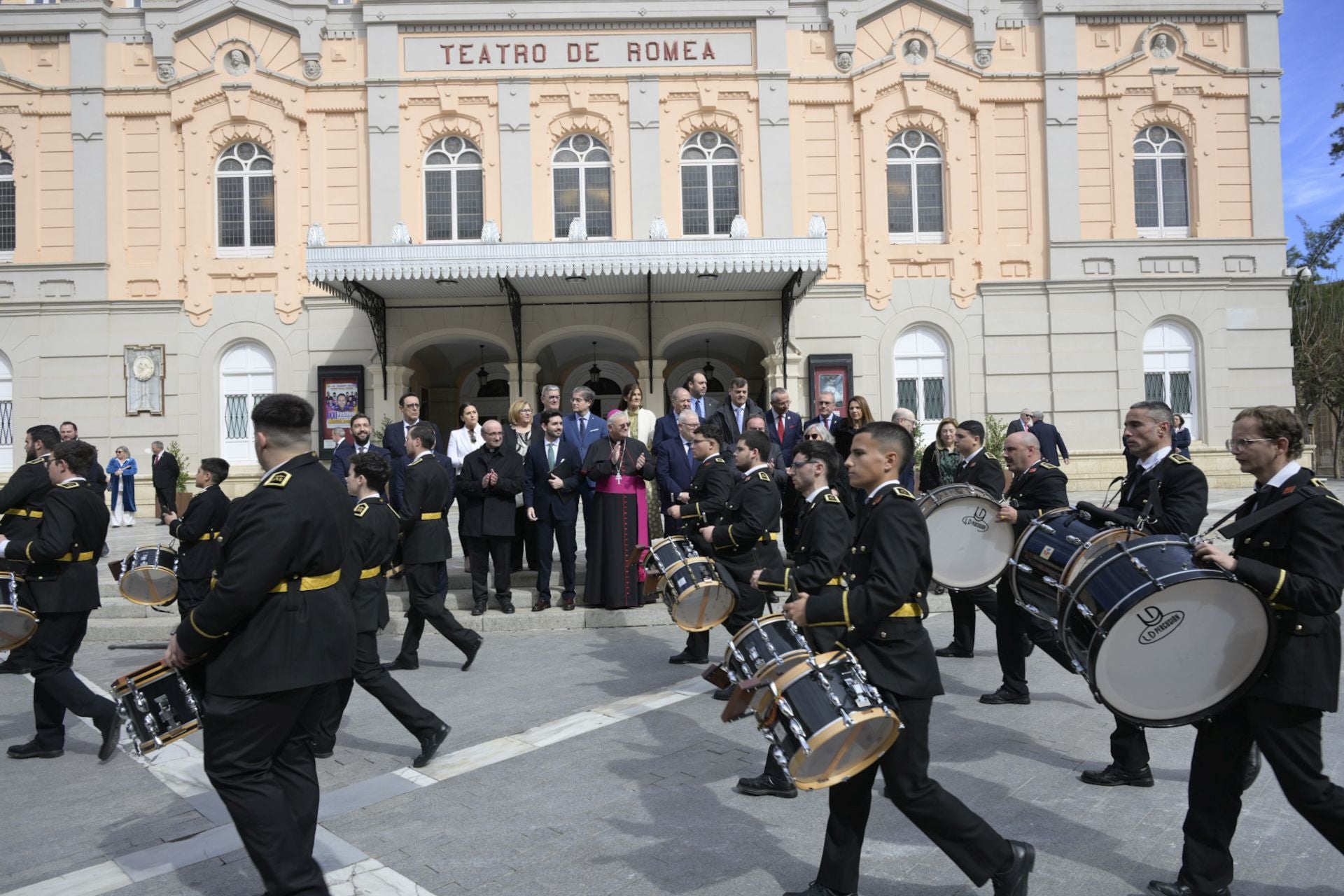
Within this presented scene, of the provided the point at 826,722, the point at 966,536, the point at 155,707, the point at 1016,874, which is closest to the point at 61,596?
the point at 155,707

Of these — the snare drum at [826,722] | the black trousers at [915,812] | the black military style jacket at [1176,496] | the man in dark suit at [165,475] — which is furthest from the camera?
the man in dark suit at [165,475]

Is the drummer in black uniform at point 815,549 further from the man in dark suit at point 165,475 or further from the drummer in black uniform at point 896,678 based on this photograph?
the man in dark suit at point 165,475

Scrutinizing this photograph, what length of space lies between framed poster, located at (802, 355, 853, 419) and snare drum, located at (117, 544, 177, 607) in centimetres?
1436

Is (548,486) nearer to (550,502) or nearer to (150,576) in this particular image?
(550,502)

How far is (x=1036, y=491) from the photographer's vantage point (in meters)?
6.27

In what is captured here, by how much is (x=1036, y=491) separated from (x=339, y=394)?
55.0 ft

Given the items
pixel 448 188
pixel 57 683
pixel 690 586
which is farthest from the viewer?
pixel 448 188

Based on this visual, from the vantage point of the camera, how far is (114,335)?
65.2ft

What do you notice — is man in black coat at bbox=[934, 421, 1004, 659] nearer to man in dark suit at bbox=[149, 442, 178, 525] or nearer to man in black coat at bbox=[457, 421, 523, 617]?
man in black coat at bbox=[457, 421, 523, 617]

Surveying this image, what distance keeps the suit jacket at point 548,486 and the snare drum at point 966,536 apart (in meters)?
4.29

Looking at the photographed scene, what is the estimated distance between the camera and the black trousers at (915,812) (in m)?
3.34

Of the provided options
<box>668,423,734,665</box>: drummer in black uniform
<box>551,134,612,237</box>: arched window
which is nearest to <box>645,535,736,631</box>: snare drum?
<box>668,423,734,665</box>: drummer in black uniform

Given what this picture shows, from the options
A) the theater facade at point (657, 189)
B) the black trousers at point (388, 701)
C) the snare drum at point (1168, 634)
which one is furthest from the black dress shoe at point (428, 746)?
the theater facade at point (657, 189)

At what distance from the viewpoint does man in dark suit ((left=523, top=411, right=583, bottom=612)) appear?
31.5 feet
